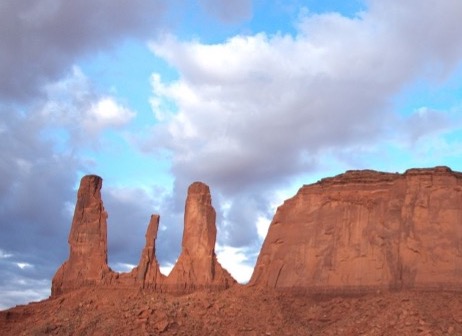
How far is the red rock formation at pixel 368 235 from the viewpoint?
6869 centimetres

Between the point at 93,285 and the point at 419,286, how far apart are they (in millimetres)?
27830

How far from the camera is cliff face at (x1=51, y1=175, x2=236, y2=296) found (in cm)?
7906

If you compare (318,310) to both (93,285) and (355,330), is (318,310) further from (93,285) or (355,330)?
(93,285)

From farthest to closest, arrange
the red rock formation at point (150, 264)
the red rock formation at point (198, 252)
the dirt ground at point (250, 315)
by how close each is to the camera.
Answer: the red rock formation at point (150, 264) → the red rock formation at point (198, 252) → the dirt ground at point (250, 315)

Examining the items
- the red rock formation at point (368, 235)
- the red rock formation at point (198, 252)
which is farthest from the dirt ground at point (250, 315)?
the red rock formation at point (198, 252)

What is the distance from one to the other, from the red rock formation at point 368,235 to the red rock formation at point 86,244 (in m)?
14.0

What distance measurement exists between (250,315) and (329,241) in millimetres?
9538

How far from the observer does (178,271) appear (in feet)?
261

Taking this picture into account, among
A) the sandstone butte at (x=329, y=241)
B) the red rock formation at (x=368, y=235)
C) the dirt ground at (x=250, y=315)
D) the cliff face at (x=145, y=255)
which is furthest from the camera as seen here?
the cliff face at (x=145, y=255)

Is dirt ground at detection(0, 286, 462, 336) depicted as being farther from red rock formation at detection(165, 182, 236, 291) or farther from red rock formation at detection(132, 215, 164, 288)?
red rock formation at detection(132, 215, 164, 288)

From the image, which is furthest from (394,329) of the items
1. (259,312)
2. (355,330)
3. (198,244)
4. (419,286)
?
(198,244)

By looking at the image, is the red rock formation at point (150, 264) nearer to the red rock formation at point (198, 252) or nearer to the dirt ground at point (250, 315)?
the red rock formation at point (198, 252)

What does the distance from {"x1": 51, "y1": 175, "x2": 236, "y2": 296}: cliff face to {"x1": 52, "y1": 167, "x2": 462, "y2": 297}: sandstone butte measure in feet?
0.26

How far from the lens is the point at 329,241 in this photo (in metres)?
74.6
